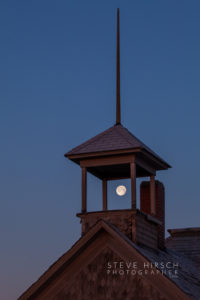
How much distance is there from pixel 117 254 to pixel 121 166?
14.2 ft

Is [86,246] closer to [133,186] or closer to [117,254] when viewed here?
[117,254]

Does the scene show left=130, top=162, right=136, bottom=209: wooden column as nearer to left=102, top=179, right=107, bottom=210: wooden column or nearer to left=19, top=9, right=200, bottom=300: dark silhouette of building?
left=19, top=9, right=200, bottom=300: dark silhouette of building

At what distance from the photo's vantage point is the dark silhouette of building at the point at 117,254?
856 inches

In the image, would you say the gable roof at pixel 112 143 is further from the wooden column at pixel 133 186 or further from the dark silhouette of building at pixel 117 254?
the wooden column at pixel 133 186

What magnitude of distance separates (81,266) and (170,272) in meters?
2.80

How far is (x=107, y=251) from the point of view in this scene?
22.9 metres

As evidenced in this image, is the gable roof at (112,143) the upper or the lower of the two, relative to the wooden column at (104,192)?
upper

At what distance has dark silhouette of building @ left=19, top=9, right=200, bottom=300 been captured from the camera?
21750 millimetres

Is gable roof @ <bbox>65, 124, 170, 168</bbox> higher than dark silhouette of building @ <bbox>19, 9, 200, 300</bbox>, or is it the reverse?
gable roof @ <bbox>65, 124, 170, 168</bbox>

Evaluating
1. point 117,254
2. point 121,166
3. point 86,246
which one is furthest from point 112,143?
point 117,254

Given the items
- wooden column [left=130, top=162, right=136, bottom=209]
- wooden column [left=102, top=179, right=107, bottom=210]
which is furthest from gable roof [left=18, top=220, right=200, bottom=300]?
wooden column [left=102, top=179, right=107, bottom=210]

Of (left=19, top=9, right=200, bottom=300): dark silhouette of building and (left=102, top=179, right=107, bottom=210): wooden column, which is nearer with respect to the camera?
(left=19, top=9, right=200, bottom=300): dark silhouette of building

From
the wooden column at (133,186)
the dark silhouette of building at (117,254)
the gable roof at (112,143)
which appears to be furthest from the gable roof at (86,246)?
the gable roof at (112,143)

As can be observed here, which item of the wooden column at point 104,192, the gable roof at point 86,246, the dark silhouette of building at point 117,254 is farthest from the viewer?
the wooden column at point 104,192
